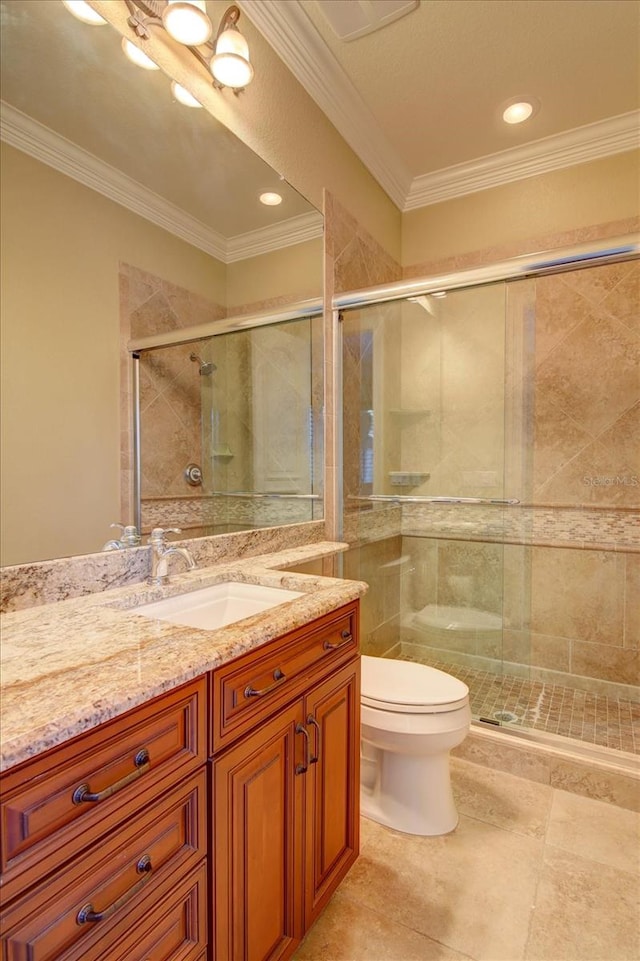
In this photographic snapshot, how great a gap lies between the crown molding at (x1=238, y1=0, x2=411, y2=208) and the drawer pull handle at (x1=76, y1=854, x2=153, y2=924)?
2389mm

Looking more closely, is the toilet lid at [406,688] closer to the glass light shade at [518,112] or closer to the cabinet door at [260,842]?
the cabinet door at [260,842]

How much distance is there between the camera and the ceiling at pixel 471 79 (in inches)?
69.0

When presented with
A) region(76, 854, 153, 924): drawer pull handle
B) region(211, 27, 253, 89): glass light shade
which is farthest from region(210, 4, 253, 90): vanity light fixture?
region(76, 854, 153, 924): drawer pull handle

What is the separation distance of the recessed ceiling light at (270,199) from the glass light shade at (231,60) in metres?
0.33

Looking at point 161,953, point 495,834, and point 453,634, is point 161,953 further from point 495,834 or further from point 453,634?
point 453,634

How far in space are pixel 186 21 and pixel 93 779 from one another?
1813mm

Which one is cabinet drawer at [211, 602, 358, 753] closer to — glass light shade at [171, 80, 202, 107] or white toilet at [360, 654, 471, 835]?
white toilet at [360, 654, 471, 835]

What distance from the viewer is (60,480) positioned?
3.65 ft

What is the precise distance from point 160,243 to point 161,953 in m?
1.58

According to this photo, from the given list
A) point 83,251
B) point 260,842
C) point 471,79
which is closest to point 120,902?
point 260,842

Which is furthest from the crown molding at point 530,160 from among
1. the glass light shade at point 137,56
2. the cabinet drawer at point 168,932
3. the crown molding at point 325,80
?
the cabinet drawer at point 168,932

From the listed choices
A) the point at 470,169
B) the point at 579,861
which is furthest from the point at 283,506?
the point at 470,169

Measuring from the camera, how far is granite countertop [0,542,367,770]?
57cm

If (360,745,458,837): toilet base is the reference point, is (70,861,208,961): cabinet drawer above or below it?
above
